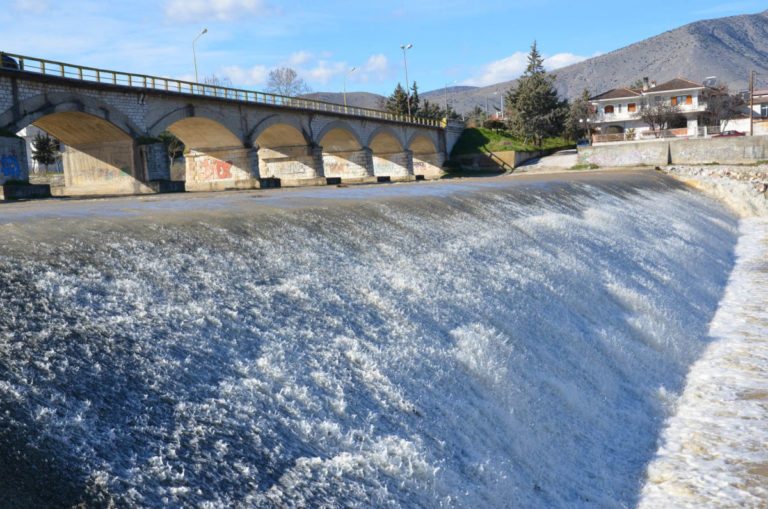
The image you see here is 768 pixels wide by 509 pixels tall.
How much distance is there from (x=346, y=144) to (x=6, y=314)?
150 feet

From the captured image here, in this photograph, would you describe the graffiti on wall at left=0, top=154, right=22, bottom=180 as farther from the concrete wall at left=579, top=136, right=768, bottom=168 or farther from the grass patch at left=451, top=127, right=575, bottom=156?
the grass patch at left=451, top=127, right=575, bottom=156

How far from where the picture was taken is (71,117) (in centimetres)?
2630

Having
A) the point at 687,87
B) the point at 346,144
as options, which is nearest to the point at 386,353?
the point at 346,144

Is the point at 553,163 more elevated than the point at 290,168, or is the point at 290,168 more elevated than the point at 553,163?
the point at 290,168

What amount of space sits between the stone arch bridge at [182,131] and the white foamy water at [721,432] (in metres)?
23.2

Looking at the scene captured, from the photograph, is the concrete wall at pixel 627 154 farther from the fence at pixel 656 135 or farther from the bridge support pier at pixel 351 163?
the bridge support pier at pixel 351 163

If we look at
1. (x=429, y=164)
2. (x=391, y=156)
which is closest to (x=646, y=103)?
(x=429, y=164)

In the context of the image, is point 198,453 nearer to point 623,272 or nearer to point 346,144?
point 623,272

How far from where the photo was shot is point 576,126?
222 ft

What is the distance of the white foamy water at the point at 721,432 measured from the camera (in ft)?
20.7

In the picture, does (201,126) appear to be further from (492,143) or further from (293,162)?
(492,143)

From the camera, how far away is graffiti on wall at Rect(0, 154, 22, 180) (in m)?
21.5

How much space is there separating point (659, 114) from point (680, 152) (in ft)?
72.9

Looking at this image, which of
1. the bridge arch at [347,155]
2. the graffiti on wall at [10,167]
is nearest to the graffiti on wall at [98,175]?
the graffiti on wall at [10,167]
